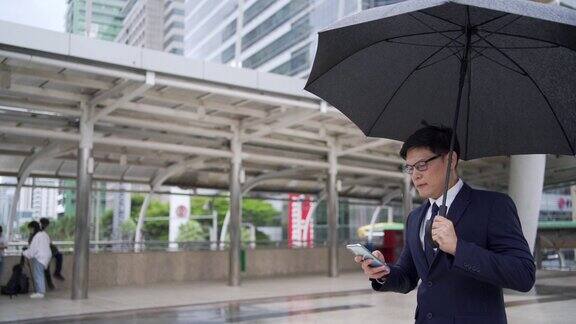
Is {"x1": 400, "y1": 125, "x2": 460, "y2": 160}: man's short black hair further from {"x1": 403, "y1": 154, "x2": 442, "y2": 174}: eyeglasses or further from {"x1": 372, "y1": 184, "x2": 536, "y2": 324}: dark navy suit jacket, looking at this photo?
{"x1": 372, "y1": 184, "x2": 536, "y2": 324}: dark navy suit jacket

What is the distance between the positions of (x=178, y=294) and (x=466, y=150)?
35.3ft

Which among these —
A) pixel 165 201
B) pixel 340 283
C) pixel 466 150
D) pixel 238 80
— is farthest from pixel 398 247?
pixel 165 201

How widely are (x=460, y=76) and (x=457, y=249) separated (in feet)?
3.18

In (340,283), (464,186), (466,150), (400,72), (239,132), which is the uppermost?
(239,132)

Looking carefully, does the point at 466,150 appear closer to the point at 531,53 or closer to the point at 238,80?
the point at 531,53

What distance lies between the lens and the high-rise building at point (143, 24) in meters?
10.6

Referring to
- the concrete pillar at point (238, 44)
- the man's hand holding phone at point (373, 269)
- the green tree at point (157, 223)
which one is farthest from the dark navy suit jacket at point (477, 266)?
the green tree at point (157, 223)

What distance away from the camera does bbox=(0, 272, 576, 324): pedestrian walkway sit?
9.20 meters

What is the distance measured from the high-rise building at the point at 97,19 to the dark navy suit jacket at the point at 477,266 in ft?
28.4

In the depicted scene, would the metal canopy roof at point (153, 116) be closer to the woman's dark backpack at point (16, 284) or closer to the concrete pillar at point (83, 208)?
the concrete pillar at point (83, 208)

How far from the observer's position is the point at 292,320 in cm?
893

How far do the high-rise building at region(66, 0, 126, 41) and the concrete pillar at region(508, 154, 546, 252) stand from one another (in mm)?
8133

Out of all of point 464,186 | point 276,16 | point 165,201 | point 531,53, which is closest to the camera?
point 464,186

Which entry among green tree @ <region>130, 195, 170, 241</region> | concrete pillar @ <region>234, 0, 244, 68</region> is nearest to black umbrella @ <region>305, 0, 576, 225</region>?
concrete pillar @ <region>234, 0, 244, 68</region>
